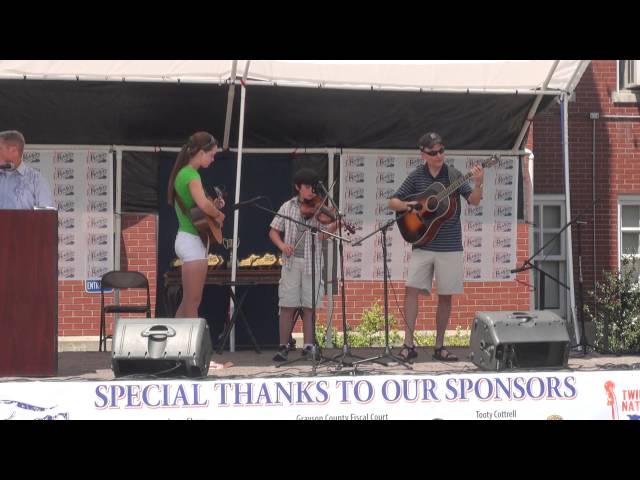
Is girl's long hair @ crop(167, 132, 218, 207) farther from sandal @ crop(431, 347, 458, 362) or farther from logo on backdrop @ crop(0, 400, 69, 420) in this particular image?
sandal @ crop(431, 347, 458, 362)

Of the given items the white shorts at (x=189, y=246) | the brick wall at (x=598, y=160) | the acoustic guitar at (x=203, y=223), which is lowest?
the white shorts at (x=189, y=246)

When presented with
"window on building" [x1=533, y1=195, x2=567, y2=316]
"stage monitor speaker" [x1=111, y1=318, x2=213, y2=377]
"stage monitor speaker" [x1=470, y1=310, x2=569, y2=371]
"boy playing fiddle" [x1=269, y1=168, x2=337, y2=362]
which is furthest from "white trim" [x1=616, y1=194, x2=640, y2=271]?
"stage monitor speaker" [x1=111, y1=318, x2=213, y2=377]

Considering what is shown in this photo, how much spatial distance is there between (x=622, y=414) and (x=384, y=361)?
1851mm

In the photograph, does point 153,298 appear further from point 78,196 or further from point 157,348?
point 157,348

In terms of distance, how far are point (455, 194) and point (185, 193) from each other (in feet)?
6.72

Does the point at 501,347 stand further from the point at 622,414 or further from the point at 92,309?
the point at 92,309

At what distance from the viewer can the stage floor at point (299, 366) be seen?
21.7ft

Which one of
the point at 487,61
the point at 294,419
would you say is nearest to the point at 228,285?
the point at 294,419

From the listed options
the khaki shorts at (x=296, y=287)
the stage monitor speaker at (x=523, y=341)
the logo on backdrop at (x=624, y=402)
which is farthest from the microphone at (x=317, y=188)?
the logo on backdrop at (x=624, y=402)

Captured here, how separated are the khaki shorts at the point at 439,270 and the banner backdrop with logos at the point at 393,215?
126 cm

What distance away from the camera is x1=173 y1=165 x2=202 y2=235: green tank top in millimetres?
7023

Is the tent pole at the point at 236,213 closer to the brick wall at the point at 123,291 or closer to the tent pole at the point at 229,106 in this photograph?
the tent pole at the point at 229,106

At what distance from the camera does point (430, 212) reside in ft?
24.8

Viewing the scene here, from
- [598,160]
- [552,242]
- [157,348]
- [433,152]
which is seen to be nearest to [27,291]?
[157,348]
